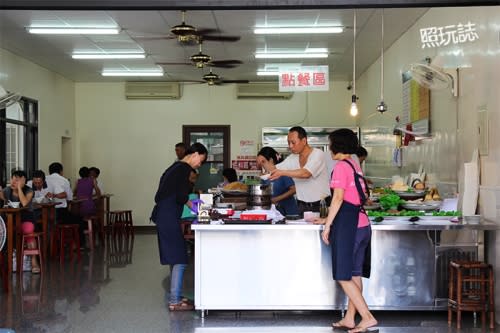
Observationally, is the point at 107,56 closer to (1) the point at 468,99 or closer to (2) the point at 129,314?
(2) the point at 129,314

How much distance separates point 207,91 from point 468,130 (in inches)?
320

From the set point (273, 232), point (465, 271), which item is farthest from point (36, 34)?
point (465, 271)

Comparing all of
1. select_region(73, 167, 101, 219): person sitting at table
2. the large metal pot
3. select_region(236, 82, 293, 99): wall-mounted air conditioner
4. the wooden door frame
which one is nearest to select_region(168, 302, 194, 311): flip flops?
the large metal pot

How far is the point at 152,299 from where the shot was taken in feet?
20.2

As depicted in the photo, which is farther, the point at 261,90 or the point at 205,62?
the point at 261,90

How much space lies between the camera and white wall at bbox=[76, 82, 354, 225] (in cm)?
1323

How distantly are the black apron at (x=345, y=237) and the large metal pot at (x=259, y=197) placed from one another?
4.42 feet

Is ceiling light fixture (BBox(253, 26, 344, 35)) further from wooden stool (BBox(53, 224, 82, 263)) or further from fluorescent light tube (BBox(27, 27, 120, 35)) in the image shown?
wooden stool (BBox(53, 224, 82, 263))

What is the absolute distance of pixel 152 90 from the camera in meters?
13.1

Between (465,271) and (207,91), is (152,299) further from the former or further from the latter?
(207,91)

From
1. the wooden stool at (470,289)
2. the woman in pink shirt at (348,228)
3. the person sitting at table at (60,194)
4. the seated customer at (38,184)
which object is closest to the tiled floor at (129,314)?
the wooden stool at (470,289)

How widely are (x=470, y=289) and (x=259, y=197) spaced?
2.15 metres

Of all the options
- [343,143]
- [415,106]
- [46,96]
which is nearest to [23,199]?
[46,96]

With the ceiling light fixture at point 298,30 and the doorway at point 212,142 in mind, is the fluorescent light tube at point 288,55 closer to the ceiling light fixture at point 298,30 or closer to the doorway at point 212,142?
the ceiling light fixture at point 298,30
